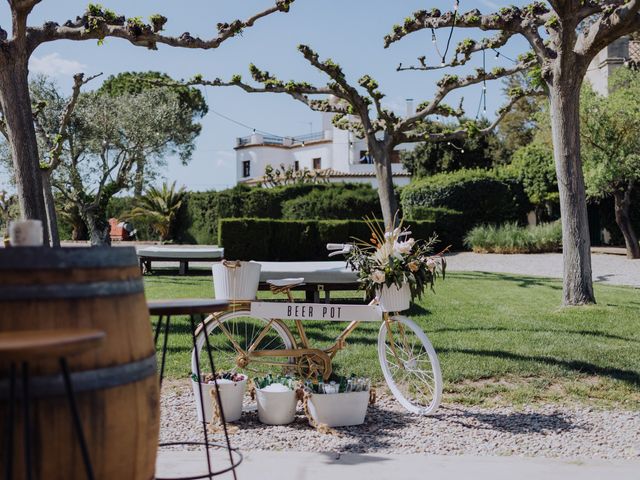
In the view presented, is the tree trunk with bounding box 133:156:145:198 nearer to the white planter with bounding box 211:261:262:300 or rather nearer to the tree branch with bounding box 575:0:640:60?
the tree branch with bounding box 575:0:640:60

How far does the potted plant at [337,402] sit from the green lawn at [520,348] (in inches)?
39.9

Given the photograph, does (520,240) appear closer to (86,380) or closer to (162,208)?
(162,208)

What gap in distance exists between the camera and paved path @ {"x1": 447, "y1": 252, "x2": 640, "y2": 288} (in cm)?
1617

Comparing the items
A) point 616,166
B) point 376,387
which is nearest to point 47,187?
point 376,387

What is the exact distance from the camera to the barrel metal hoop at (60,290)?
86.0 inches

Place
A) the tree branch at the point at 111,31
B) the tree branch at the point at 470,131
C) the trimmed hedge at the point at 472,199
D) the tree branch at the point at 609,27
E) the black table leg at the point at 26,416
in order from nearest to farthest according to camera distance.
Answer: the black table leg at the point at 26,416, the tree branch at the point at 609,27, the tree branch at the point at 111,31, the tree branch at the point at 470,131, the trimmed hedge at the point at 472,199

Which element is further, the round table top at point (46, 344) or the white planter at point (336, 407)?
the white planter at point (336, 407)

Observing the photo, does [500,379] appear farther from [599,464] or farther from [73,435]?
[73,435]

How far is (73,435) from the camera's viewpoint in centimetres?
216

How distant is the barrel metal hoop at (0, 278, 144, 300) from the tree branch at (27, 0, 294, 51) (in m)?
8.12

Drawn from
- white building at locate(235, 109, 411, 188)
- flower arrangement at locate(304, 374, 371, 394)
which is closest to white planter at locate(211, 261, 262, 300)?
flower arrangement at locate(304, 374, 371, 394)

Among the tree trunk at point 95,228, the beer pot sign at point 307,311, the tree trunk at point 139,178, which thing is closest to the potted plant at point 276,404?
the beer pot sign at point 307,311

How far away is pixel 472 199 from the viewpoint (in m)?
24.3

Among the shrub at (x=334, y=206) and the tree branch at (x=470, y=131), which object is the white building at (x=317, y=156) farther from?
the tree branch at (x=470, y=131)
